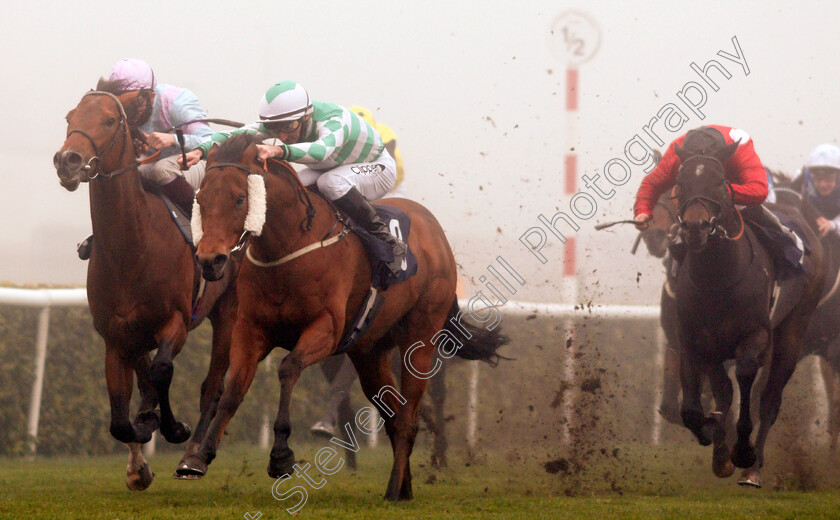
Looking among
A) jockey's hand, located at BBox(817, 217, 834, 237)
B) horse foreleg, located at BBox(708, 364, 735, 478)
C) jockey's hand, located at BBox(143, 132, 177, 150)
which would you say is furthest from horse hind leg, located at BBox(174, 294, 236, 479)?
jockey's hand, located at BBox(817, 217, 834, 237)

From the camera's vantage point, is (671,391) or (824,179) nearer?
(671,391)

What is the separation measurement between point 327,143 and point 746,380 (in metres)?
2.27

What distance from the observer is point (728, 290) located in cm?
515

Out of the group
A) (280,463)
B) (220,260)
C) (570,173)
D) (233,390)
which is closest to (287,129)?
(220,260)

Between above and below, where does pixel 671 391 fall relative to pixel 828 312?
below

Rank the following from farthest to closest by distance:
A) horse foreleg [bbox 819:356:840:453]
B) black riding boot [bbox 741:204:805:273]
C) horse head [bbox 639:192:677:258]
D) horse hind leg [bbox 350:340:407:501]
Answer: horse foreleg [bbox 819:356:840:453] → horse head [bbox 639:192:677:258] → black riding boot [bbox 741:204:805:273] → horse hind leg [bbox 350:340:407:501]

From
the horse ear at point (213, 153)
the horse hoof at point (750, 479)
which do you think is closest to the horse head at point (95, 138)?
the horse ear at point (213, 153)

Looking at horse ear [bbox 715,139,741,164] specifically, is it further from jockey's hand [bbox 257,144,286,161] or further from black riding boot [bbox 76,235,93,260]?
black riding boot [bbox 76,235,93,260]

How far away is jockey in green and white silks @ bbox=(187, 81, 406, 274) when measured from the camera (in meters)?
4.47

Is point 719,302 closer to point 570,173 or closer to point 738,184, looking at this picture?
point 738,184

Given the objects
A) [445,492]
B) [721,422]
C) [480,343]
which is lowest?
[445,492]

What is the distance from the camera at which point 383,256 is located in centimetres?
468

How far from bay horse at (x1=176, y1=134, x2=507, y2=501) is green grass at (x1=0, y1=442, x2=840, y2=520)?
0.38 m

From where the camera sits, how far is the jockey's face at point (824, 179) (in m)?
7.39
